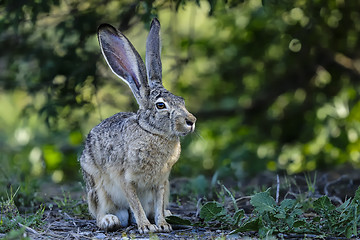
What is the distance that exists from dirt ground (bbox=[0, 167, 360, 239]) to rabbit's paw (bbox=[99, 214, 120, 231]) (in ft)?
0.16

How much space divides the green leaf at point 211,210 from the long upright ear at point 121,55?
43.9 inches

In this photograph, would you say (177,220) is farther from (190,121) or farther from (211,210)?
Result: (190,121)

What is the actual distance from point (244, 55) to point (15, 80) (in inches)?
120

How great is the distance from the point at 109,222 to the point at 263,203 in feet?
4.17

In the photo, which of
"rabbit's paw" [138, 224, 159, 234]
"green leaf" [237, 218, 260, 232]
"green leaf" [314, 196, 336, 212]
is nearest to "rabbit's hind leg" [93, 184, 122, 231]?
"rabbit's paw" [138, 224, 159, 234]

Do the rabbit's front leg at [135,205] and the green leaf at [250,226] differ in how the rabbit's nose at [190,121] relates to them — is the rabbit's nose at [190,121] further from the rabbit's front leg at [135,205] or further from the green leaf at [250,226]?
the green leaf at [250,226]

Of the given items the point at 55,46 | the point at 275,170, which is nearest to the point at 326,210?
the point at 275,170

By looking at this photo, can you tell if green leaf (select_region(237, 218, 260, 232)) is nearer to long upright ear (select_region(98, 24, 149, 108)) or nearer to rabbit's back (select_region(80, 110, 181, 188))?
rabbit's back (select_region(80, 110, 181, 188))

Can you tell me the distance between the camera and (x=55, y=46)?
734 centimetres

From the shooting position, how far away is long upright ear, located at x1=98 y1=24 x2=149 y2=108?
16.7 ft

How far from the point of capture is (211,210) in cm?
467

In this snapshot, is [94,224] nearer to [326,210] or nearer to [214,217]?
[214,217]

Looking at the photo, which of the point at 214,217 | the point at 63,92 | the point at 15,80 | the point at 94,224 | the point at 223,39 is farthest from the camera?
the point at 223,39

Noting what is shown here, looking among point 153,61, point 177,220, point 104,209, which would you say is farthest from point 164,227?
point 153,61
